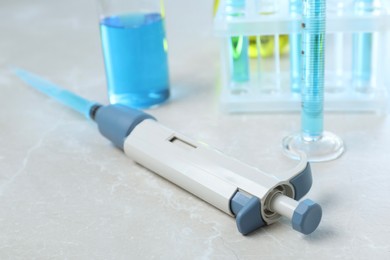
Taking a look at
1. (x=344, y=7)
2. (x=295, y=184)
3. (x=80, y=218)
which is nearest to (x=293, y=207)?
(x=295, y=184)

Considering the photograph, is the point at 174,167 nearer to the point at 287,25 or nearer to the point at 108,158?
the point at 108,158

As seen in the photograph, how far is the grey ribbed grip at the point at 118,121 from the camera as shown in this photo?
632 millimetres

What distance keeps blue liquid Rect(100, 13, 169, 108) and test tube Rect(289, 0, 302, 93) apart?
0.53 ft

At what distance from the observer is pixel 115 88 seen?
0.76 meters

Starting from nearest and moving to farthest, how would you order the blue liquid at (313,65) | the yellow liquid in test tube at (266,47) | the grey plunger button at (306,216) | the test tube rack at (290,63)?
the grey plunger button at (306,216), the blue liquid at (313,65), the test tube rack at (290,63), the yellow liquid in test tube at (266,47)

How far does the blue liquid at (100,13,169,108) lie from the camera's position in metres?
0.74

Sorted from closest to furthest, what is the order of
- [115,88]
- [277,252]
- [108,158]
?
[277,252] < [108,158] < [115,88]

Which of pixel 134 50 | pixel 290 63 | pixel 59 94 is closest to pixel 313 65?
pixel 290 63

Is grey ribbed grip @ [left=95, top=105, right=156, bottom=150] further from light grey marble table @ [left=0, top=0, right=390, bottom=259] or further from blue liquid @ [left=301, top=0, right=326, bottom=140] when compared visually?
blue liquid @ [left=301, top=0, right=326, bottom=140]

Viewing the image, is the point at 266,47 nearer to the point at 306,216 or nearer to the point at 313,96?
the point at 313,96

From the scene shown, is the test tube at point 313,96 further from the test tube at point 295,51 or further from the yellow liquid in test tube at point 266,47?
the yellow liquid in test tube at point 266,47

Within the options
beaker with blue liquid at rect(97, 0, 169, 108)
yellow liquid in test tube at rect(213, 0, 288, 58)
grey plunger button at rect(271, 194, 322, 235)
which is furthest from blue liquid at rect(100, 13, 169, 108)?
grey plunger button at rect(271, 194, 322, 235)

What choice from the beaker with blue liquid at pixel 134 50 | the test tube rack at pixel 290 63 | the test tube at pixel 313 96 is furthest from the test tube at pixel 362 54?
the beaker with blue liquid at pixel 134 50

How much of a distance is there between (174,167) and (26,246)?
15cm
